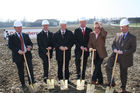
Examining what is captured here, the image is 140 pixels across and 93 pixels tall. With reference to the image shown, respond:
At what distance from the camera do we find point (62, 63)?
5957 mm

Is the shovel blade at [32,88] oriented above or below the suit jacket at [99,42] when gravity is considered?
below

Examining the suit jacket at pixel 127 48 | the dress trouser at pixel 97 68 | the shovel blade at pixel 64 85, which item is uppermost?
the suit jacket at pixel 127 48

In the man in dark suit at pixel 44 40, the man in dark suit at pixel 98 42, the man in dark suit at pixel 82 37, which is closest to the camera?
the man in dark suit at pixel 98 42

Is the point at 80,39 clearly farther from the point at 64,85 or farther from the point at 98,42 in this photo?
the point at 64,85

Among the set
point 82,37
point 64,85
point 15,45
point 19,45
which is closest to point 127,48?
point 82,37

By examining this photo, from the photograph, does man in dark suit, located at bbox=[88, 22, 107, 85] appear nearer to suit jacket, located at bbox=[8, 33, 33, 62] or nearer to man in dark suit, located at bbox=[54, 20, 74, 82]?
man in dark suit, located at bbox=[54, 20, 74, 82]

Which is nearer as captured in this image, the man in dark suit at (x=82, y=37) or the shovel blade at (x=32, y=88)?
the shovel blade at (x=32, y=88)

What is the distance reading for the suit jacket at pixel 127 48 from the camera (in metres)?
4.74

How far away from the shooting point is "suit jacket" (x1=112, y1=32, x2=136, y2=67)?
187 inches

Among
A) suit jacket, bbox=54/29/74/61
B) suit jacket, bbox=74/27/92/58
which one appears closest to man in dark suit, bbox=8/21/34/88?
suit jacket, bbox=54/29/74/61

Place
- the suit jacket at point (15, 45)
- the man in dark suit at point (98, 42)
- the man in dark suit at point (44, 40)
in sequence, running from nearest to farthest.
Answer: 1. the man in dark suit at point (98, 42)
2. the suit jacket at point (15, 45)
3. the man in dark suit at point (44, 40)

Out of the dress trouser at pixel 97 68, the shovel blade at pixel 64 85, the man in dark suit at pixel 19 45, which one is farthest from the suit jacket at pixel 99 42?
the man in dark suit at pixel 19 45

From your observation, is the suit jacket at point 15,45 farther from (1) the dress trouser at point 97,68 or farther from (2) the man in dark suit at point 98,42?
(1) the dress trouser at point 97,68

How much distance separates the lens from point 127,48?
15.8ft
